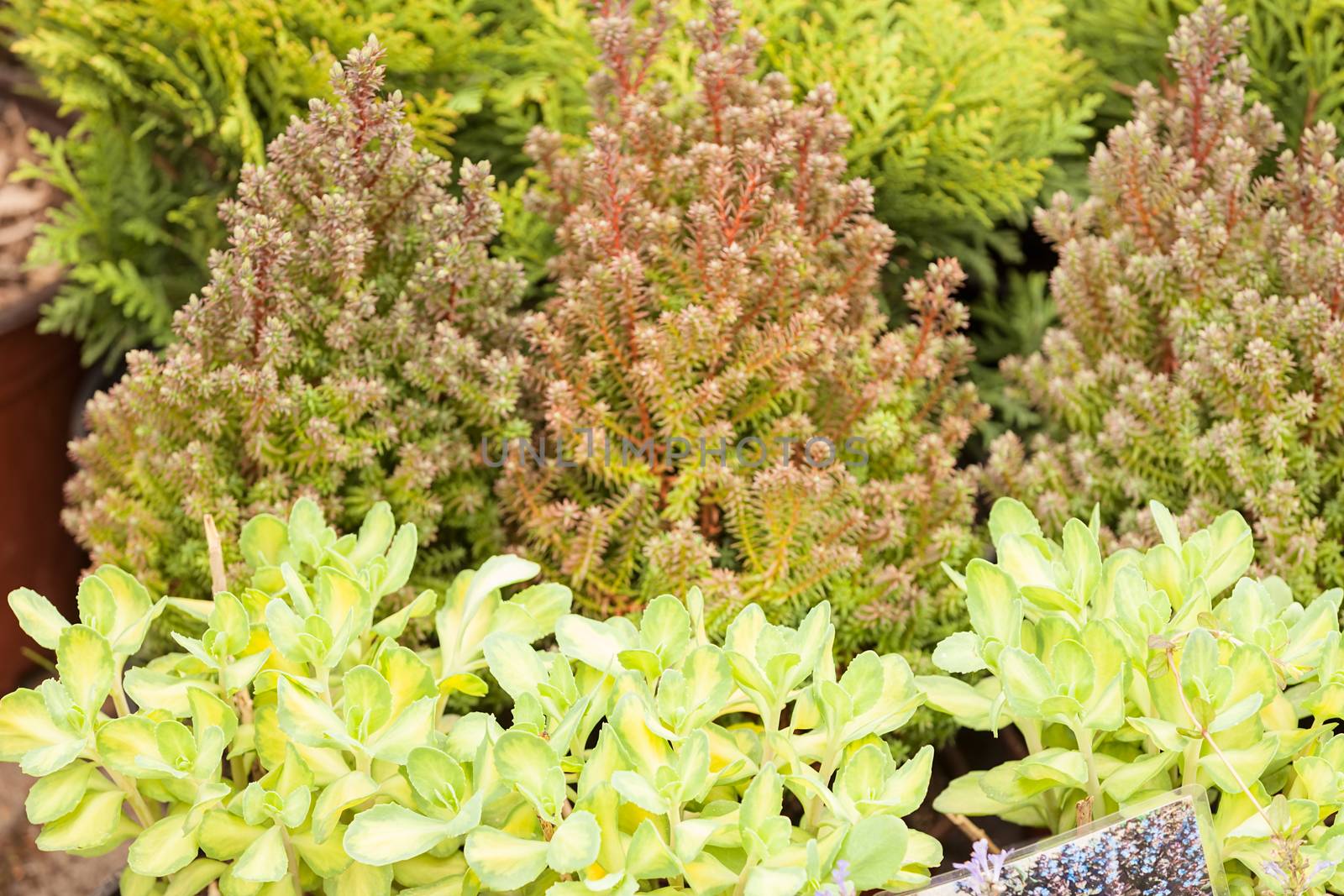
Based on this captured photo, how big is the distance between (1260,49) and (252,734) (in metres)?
1.81

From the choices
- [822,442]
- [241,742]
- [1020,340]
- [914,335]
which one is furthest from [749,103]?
[241,742]

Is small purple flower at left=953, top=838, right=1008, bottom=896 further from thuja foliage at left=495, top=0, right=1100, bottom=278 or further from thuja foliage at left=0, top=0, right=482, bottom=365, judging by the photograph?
thuja foliage at left=0, top=0, right=482, bottom=365

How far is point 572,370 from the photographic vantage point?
4.80ft

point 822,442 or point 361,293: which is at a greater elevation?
point 361,293

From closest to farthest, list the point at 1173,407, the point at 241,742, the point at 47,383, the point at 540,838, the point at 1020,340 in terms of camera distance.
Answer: the point at 540,838 → the point at 241,742 → the point at 1173,407 → the point at 1020,340 → the point at 47,383

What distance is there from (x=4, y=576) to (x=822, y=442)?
163 cm

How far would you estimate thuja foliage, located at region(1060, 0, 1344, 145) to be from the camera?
1.90m

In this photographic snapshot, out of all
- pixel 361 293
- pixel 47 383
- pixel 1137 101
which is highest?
pixel 1137 101

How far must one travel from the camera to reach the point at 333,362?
1422mm

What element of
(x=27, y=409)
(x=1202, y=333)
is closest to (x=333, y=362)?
(x=1202, y=333)

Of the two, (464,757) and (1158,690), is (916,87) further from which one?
(464,757)

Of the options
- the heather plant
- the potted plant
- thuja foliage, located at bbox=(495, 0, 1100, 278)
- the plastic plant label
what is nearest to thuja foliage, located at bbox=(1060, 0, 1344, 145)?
thuja foliage, located at bbox=(495, 0, 1100, 278)

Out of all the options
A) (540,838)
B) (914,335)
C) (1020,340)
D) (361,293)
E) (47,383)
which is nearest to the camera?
(540,838)

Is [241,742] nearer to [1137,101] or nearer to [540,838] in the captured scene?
[540,838]
